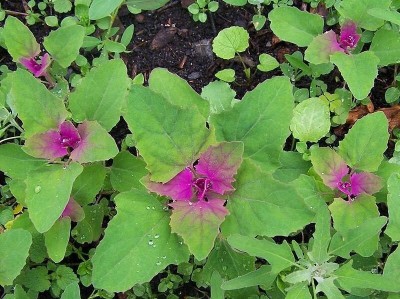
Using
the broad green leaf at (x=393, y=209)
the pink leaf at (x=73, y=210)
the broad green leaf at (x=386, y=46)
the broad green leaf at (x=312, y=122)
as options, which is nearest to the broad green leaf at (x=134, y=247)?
the pink leaf at (x=73, y=210)

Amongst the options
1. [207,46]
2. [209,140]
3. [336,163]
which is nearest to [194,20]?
[207,46]

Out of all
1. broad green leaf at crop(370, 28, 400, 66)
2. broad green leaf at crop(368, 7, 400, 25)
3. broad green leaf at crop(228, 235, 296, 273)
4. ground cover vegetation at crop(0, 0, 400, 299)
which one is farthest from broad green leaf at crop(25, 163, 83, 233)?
broad green leaf at crop(370, 28, 400, 66)

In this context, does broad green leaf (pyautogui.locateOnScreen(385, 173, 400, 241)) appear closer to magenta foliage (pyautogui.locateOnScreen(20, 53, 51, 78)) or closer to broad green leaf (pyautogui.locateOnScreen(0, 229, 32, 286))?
broad green leaf (pyautogui.locateOnScreen(0, 229, 32, 286))

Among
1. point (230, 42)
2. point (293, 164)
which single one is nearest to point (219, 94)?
point (230, 42)

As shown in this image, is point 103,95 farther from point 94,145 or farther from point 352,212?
point 352,212

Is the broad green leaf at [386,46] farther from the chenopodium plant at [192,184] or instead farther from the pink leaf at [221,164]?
the pink leaf at [221,164]

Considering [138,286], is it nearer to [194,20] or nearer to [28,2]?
[194,20]
